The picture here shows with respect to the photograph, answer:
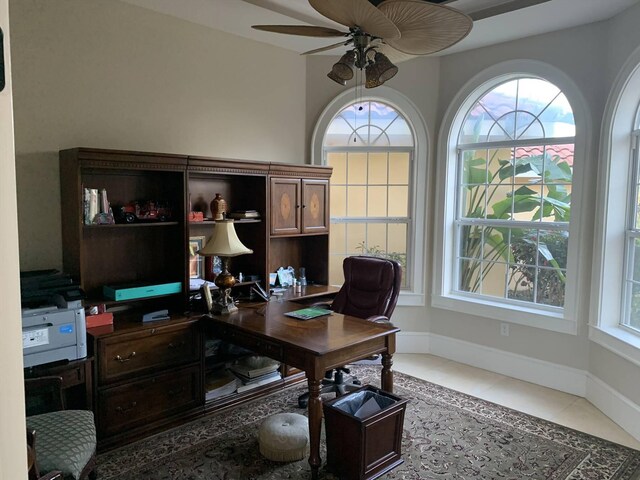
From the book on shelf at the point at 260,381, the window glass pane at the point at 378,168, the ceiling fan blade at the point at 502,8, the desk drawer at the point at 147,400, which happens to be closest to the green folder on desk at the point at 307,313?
the book on shelf at the point at 260,381

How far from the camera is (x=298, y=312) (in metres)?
3.54

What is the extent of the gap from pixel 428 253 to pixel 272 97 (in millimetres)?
2166

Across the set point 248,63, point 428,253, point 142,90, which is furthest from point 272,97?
point 428,253

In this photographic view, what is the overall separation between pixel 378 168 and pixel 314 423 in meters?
2.92

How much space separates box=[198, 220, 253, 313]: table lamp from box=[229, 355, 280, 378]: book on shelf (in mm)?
504

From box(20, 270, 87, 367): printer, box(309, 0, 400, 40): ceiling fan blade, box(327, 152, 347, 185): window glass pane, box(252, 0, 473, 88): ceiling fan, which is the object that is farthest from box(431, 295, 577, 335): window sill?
box(20, 270, 87, 367): printer

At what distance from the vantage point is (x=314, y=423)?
2.73 metres

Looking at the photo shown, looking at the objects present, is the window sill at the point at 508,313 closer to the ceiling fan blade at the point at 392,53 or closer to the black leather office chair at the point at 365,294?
the black leather office chair at the point at 365,294

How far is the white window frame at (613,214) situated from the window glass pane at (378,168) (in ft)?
6.39

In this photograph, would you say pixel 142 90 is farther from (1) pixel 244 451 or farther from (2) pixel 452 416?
(2) pixel 452 416

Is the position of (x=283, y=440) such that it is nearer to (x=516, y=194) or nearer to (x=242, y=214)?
(x=242, y=214)

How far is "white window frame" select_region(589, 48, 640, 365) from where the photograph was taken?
11.8 ft

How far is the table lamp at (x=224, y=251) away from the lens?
11.4ft

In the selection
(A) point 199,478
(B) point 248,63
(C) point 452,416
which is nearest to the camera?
(A) point 199,478
